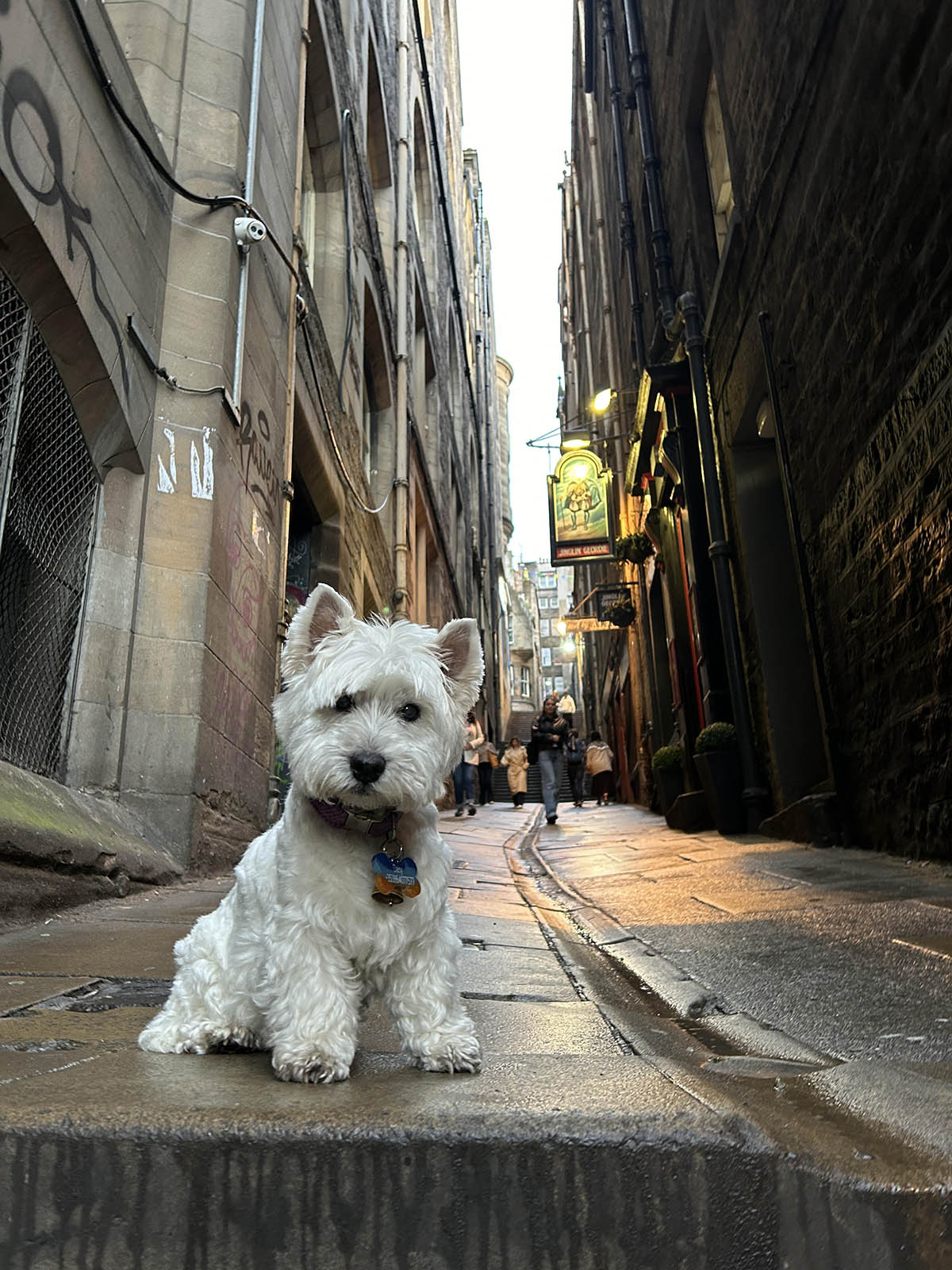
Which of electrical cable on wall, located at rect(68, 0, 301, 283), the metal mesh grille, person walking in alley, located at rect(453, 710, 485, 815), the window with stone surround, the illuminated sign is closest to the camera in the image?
the metal mesh grille

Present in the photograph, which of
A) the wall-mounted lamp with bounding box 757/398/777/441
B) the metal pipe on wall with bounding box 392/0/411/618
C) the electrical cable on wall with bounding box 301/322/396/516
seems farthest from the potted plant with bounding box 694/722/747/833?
the metal pipe on wall with bounding box 392/0/411/618

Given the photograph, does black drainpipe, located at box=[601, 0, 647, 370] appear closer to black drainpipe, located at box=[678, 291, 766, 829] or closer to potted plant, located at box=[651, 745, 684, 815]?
black drainpipe, located at box=[678, 291, 766, 829]

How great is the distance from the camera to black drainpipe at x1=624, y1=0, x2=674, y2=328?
12016mm

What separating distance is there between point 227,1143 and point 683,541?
37.0 ft

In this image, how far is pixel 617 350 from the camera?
63.9 feet

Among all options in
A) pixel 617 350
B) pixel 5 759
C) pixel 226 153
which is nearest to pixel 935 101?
pixel 226 153

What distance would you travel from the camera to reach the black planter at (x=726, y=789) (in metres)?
8.93

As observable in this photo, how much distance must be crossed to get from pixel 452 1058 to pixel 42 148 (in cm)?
460

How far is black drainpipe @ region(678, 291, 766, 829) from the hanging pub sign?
9.62 metres

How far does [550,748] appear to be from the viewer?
1534cm

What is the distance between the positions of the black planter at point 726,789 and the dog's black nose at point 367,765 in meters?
7.76

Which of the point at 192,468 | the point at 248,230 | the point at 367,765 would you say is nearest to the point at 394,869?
the point at 367,765

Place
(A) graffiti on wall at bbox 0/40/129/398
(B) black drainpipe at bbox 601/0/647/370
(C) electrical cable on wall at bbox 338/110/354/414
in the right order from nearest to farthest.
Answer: (A) graffiti on wall at bbox 0/40/129/398, (C) electrical cable on wall at bbox 338/110/354/414, (B) black drainpipe at bbox 601/0/647/370

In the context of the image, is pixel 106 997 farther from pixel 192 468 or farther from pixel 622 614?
pixel 622 614
